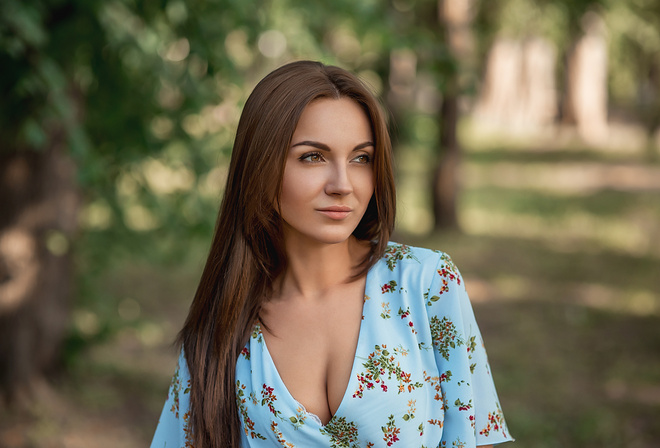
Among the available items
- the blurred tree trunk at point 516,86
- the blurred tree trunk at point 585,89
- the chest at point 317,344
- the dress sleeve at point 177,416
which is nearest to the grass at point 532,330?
the dress sleeve at point 177,416

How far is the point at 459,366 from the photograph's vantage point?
1719 millimetres

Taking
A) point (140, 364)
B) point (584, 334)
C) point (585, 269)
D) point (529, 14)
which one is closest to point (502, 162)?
point (529, 14)

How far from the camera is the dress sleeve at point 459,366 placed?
1716 mm

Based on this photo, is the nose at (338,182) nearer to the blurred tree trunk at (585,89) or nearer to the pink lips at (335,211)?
the pink lips at (335,211)

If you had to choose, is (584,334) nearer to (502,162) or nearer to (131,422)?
(131,422)

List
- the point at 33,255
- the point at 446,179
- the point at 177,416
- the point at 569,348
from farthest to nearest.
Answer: the point at 446,179 < the point at 569,348 < the point at 33,255 < the point at 177,416

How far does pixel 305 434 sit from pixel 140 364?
4.94 metres

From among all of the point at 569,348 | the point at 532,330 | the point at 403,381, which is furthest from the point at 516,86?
the point at 403,381

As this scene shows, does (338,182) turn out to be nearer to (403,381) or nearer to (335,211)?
(335,211)

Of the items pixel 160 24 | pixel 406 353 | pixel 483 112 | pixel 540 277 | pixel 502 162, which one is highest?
pixel 483 112

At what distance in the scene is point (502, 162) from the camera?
767 inches

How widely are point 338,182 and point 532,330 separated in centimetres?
596

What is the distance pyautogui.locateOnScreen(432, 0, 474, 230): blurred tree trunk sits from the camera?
34.9 ft

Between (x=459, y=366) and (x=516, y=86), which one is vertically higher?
(x=516, y=86)
